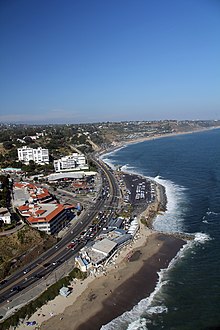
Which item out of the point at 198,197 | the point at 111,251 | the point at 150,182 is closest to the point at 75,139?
the point at 150,182

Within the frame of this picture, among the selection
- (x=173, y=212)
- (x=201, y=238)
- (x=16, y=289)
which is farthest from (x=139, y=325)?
(x=173, y=212)

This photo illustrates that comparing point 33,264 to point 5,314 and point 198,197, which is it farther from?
point 198,197

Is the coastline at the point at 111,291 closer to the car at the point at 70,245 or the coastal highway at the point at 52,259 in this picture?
the coastal highway at the point at 52,259

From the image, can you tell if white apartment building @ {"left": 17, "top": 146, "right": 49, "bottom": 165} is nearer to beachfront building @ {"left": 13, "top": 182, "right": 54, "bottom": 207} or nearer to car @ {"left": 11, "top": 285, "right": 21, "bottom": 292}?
beachfront building @ {"left": 13, "top": 182, "right": 54, "bottom": 207}

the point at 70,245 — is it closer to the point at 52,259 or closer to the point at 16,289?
the point at 52,259

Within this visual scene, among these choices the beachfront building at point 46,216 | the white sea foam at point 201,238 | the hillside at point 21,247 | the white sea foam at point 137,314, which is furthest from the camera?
the beachfront building at point 46,216

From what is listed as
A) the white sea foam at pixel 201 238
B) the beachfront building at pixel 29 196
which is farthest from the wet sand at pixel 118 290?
the beachfront building at pixel 29 196
